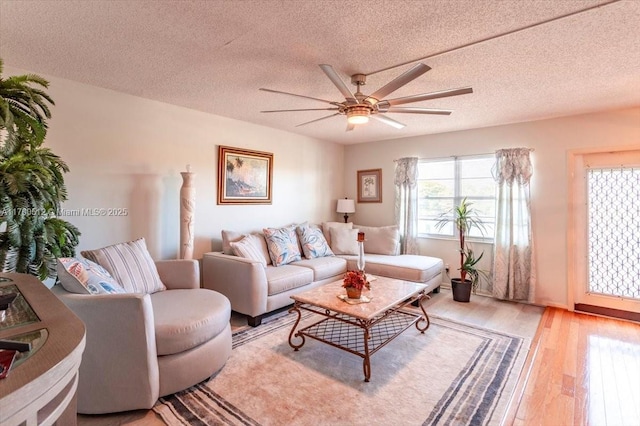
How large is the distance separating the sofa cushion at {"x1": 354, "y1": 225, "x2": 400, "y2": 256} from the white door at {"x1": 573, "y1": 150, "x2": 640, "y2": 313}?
84.3 inches

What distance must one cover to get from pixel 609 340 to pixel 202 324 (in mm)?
3621

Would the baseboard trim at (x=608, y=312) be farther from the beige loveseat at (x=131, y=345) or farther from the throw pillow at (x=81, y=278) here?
the throw pillow at (x=81, y=278)

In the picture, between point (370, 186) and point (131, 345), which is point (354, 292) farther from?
point (370, 186)

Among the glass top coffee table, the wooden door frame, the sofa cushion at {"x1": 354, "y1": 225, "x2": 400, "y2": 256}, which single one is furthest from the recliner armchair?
the wooden door frame

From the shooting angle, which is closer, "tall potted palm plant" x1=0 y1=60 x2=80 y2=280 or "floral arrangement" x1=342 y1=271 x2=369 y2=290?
"tall potted palm plant" x1=0 y1=60 x2=80 y2=280

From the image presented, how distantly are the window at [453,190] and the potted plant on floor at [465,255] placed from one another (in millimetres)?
74

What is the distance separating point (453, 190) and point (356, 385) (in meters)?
3.39

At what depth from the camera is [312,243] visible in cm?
424

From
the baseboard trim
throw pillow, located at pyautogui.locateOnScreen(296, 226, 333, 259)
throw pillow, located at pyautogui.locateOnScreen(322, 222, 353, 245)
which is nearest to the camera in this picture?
the baseboard trim

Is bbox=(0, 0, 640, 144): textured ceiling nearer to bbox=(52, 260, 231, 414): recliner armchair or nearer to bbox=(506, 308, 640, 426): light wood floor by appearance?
bbox=(52, 260, 231, 414): recliner armchair

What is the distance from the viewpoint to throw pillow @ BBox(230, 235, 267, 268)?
3373mm

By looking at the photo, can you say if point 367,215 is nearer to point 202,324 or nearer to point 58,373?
point 202,324

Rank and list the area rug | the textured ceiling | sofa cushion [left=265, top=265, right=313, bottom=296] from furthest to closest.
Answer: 1. sofa cushion [left=265, top=265, right=313, bottom=296]
2. the area rug
3. the textured ceiling

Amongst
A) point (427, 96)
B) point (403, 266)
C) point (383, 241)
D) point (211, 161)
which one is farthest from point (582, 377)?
point (211, 161)
